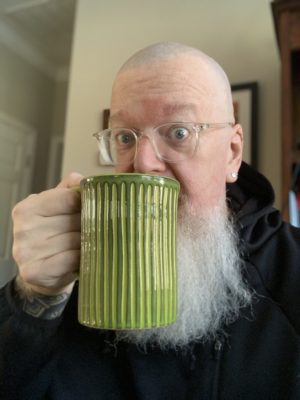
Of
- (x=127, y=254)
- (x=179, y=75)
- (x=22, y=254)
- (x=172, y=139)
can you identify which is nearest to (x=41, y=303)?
(x=22, y=254)

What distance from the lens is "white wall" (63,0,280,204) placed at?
1.76 metres

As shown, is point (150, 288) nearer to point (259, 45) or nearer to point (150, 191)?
point (150, 191)

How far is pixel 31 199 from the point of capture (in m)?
0.56

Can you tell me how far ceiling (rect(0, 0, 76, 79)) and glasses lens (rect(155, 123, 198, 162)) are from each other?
7.62ft

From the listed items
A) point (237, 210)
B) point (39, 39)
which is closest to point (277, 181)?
point (237, 210)

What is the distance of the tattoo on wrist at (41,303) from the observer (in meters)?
0.63

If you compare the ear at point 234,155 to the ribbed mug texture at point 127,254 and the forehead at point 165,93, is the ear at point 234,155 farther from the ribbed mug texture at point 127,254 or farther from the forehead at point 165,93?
the ribbed mug texture at point 127,254

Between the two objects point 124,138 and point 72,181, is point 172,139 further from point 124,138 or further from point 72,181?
point 72,181

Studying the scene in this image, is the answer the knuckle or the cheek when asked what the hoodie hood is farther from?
the knuckle

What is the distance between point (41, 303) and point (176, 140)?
363mm

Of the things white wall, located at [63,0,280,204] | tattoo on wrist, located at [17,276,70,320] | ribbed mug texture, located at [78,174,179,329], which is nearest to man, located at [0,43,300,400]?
tattoo on wrist, located at [17,276,70,320]

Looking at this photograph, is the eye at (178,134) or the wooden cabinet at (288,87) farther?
the wooden cabinet at (288,87)

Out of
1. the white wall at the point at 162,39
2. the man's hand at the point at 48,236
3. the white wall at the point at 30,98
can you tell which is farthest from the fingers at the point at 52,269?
the white wall at the point at 30,98

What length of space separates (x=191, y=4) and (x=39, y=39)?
6.03ft
